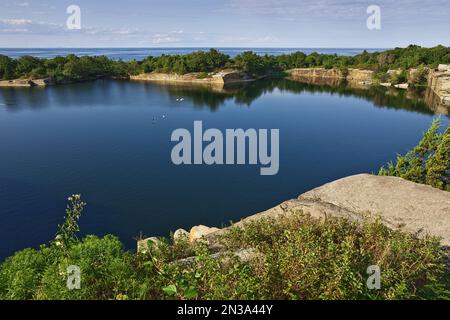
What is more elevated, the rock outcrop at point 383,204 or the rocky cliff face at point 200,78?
the rocky cliff face at point 200,78

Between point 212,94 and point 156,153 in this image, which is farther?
point 212,94

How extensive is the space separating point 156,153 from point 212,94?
165ft

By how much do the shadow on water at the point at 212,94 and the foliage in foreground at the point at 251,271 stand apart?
211ft

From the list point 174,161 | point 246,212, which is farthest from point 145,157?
point 246,212

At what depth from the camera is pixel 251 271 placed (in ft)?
29.1

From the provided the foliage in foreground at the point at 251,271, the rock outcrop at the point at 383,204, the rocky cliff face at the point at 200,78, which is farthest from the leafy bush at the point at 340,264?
the rocky cliff face at the point at 200,78

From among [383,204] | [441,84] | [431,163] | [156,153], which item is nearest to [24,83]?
[156,153]

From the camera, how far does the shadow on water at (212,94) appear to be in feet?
251

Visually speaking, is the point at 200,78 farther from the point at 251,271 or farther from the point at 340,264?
the point at 340,264

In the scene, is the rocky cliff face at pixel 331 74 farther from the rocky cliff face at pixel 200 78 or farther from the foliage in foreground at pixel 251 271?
the foliage in foreground at pixel 251 271

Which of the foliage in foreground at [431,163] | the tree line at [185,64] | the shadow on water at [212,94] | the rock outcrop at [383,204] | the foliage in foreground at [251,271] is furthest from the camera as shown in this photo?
the tree line at [185,64]

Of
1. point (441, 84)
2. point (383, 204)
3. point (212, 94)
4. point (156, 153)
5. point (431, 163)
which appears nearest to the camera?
point (383, 204)
